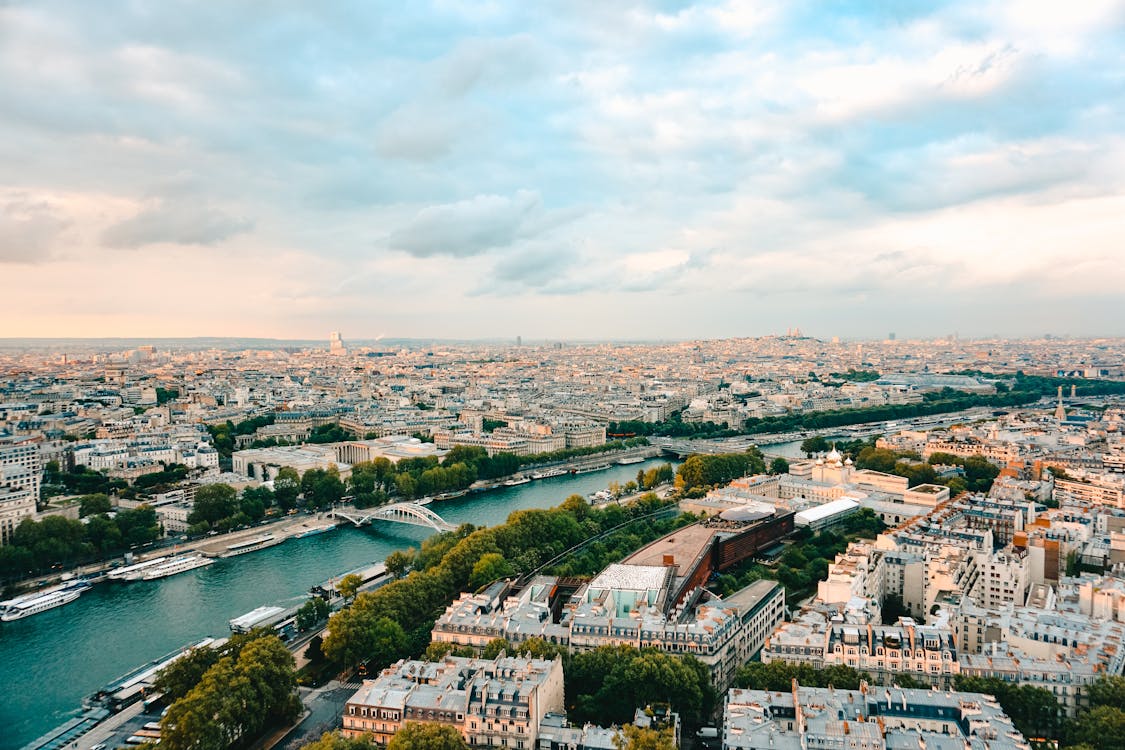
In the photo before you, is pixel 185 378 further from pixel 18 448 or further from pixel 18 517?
pixel 18 517

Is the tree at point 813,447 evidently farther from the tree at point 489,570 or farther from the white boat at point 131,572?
the white boat at point 131,572

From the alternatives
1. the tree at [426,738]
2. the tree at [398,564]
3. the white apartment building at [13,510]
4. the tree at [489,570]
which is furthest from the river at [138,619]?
the tree at [426,738]

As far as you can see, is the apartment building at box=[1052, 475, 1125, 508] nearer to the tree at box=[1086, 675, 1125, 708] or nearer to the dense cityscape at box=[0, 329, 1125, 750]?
the dense cityscape at box=[0, 329, 1125, 750]

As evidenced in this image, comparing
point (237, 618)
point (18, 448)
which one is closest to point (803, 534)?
point (237, 618)

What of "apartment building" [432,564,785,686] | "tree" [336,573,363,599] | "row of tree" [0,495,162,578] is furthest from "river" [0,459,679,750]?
"apartment building" [432,564,785,686]

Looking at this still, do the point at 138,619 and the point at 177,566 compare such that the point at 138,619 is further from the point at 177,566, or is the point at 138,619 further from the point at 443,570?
the point at 443,570
